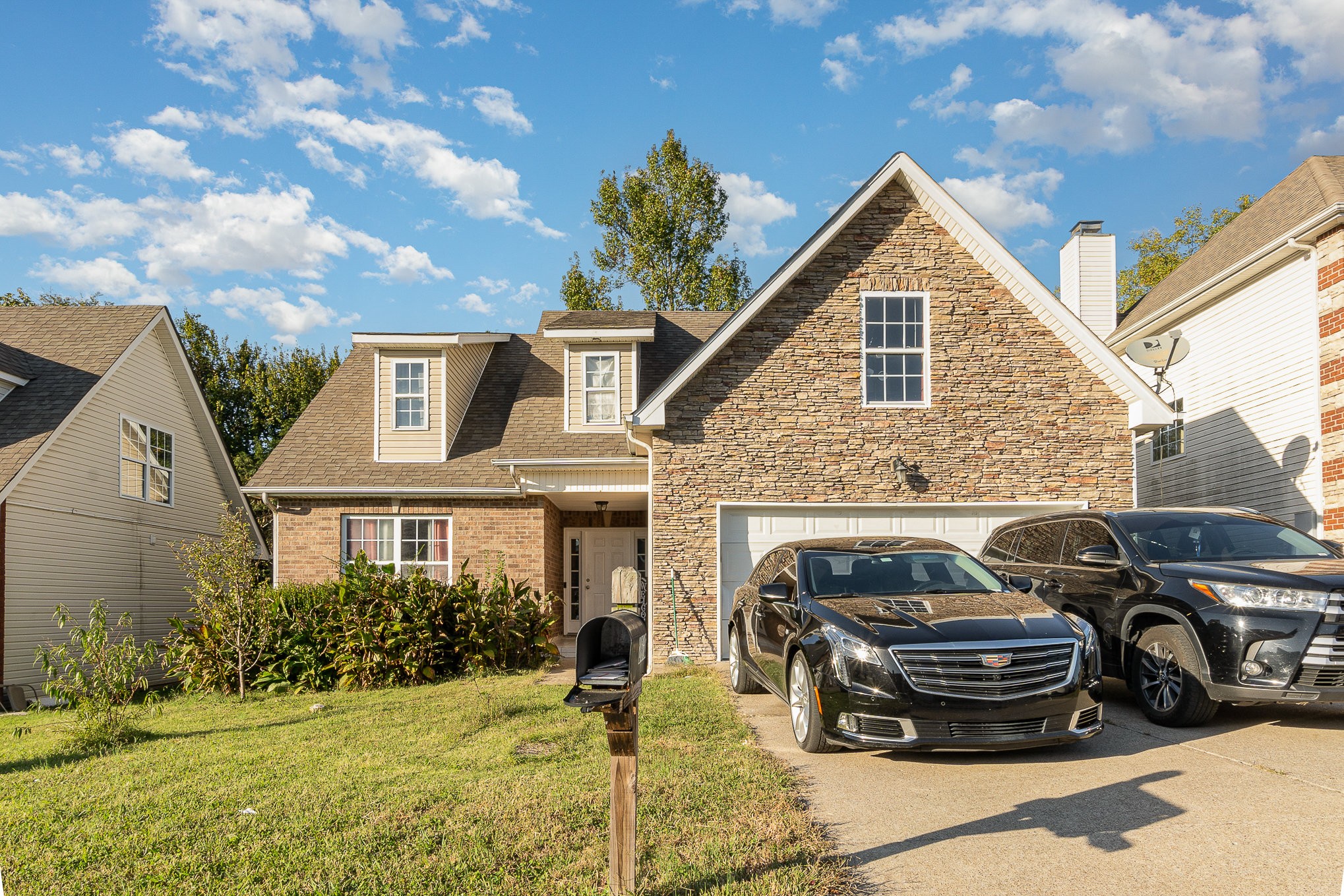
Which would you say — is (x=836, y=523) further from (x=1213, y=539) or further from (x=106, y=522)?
(x=106, y=522)

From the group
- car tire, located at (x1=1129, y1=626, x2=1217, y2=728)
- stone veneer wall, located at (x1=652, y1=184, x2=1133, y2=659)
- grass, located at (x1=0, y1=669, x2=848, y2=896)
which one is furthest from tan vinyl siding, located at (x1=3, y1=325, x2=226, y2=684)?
car tire, located at (x1=1129, y1=626, x2=1217, y2=728)

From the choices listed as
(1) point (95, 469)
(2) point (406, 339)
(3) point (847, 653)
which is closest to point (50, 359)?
(1) point (95, 469)

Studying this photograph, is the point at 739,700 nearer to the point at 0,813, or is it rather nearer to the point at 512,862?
the point at 512,862

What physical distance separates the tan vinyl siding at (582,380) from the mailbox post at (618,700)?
39.9 ft

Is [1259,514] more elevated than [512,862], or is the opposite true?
[1259,514]

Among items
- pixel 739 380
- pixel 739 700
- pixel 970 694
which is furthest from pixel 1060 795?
pixel 739 380

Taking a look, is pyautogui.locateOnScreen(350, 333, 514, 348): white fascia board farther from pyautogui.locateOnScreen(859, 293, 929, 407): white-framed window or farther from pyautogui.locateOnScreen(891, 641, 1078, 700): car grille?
pyautogui.locateOnScreen(891, 641, 1078, 700): car grille

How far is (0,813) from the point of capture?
6008mm

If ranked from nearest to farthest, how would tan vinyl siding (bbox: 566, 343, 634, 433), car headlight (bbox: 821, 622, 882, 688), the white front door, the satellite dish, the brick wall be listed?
car headlight (bbox: 821, 622, 882, 688) → the satellite dish → the brick wall → tan vinyl siding (bbox: 566, 343, 634, 433) → the white front door

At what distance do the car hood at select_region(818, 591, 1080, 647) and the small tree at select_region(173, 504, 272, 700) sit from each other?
Answer: 8667mm

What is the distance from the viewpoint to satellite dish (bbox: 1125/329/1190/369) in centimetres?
1479

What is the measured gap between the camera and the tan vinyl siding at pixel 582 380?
16328mm

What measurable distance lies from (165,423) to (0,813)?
13.7 meters

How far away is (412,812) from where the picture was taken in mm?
5535
